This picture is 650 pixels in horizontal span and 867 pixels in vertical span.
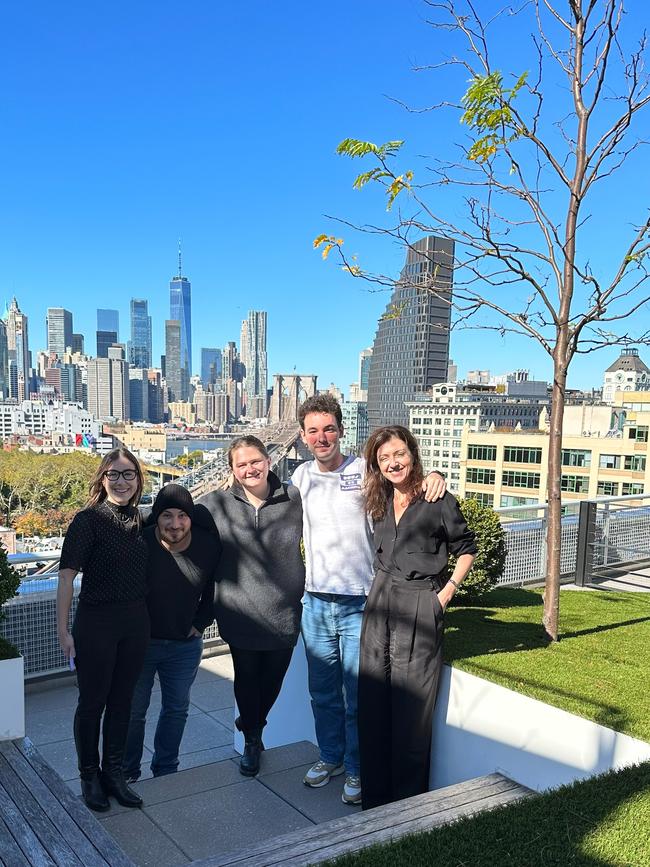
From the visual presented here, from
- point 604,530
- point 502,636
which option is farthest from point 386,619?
point 604,530

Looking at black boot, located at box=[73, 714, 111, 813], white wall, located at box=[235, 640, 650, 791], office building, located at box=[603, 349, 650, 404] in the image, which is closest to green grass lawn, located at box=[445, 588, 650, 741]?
white wall, located at box=[235, 640, 650, 791]

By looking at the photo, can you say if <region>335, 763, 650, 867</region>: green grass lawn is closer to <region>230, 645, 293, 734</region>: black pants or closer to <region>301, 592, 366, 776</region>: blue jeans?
<region>301, 592, 366, 776</region>: blue jeans

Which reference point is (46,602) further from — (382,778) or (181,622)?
(382,778)

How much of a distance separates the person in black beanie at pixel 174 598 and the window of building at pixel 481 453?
6156 cm

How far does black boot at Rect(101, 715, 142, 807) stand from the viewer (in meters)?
2.90

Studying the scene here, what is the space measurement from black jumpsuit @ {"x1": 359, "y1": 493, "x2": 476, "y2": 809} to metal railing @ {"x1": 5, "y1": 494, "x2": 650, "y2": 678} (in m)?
3.38

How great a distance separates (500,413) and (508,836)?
9932cm

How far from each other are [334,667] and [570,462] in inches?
2283

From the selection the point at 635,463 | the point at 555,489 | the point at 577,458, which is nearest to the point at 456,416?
the point at 577,458

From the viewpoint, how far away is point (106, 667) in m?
2.81

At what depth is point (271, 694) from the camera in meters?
3.38

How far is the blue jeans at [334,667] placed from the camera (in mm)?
3096

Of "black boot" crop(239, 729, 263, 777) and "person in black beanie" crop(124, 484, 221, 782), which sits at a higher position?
"person in black beanie" crop(124, 484, 221, 782)

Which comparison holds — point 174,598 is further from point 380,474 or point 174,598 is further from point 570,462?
point 570,462
